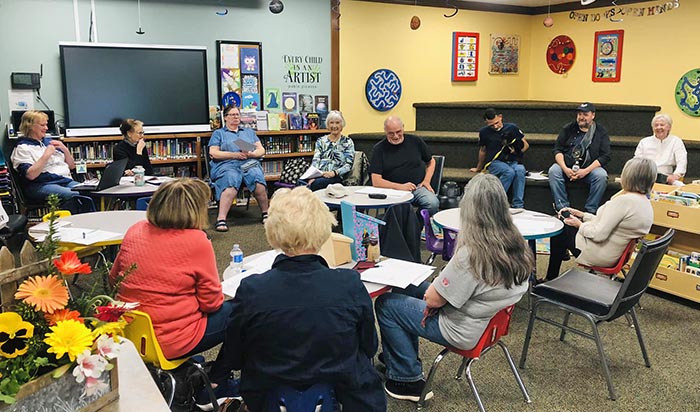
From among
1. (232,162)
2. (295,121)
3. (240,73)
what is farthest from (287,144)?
(232,162)

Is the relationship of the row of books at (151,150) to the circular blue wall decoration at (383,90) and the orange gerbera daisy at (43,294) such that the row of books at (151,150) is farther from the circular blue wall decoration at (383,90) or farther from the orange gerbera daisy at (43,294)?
the orange gerbera daisy at (43,294)

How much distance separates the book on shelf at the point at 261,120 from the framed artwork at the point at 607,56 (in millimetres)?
4704

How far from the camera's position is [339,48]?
7.43 meters

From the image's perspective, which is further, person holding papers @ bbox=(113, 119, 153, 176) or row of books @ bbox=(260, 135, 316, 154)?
row of books @ bbox=(260, 135, 316, 154)

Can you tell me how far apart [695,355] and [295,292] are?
274 centimetres

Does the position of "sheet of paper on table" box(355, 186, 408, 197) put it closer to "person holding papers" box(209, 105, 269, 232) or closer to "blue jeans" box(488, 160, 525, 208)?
"person holding papers" box(209, 105, 269, 232)

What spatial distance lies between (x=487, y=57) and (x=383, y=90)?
1872mm

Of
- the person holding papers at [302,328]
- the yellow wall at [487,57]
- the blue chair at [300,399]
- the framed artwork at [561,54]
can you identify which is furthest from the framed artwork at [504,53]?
the blue chair at [300,399]

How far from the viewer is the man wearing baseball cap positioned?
6160 millimetres

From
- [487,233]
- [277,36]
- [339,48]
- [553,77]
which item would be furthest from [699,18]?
[487,233]

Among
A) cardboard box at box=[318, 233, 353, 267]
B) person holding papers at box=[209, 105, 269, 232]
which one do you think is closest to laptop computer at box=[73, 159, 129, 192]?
person holding papers at box=[209, 105, 269, 232]

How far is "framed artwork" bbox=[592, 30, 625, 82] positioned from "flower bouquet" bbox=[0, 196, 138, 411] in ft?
26.5

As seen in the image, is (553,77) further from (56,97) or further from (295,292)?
(295,292)

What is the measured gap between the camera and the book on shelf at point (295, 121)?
724 centimetres
